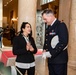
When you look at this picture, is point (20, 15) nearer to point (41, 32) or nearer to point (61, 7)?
point (61, 7)

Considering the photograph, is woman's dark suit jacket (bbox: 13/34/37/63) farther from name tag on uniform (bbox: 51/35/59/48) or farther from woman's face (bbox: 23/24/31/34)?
name tag on uniform (bbox: 51/35/59/48)

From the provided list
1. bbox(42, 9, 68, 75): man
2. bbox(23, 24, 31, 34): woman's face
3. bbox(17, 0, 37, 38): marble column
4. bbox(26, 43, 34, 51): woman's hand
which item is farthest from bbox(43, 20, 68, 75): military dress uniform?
bbox(17, 0, 37, 38): marble column

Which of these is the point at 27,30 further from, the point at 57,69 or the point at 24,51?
the point at 57,69

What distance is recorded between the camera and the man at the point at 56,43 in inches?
122

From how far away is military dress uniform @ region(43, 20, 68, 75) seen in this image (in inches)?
122

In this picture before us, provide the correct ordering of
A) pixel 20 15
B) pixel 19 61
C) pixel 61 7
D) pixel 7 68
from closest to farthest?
1. pixel 7 68
2. pixel 19 61
3. pixel 20 15
4. pixel 61 7

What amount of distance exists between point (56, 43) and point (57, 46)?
2.6 inches

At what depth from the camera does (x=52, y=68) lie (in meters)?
3.32

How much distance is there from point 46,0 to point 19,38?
35.9ft

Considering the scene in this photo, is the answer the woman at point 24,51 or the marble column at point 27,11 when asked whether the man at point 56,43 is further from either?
the marble column at point 27,11

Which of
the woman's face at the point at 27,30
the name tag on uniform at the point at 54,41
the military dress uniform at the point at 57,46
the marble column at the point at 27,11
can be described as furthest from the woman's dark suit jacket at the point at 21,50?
the marble column at the point at 27,11

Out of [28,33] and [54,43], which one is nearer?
[54,43]

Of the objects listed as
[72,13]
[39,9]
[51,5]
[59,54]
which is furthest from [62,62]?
[39,9]

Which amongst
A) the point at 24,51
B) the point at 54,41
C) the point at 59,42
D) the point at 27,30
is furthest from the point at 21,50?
the point at 59,42
